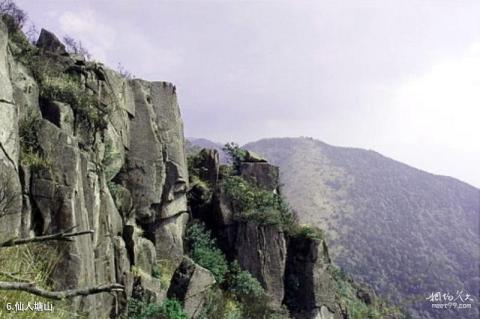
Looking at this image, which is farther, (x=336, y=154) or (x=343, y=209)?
(x=336, y=154)

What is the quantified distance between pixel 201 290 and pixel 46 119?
614cm

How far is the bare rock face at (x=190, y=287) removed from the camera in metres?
11.7

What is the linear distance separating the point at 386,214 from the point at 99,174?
104516 millimetres

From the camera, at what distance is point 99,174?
442 inches

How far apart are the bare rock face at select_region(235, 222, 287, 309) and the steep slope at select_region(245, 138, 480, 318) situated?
46498mm

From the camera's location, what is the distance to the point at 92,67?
42.9 ft

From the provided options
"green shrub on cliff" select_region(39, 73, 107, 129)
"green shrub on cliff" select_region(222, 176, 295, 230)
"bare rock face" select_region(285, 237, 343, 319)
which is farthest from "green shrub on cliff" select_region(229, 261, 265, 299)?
"green shrub on cliff" select_region(39, 73, 107, 129)

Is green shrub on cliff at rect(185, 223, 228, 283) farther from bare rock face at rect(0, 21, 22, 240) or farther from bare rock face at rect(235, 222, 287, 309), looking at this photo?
bare rock face at rect(0, 21, 22, 240)

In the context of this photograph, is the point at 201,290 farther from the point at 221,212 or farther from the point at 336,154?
the point at 336,154

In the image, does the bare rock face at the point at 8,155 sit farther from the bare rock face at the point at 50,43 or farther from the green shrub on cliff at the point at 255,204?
the green shrub on cliff at the point at 255,204

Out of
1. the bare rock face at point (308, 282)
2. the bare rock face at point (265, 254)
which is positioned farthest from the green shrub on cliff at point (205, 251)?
the bare rock face at point (308, 282)

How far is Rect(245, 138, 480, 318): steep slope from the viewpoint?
72875 mm

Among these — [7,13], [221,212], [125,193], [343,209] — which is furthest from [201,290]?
[343,209]

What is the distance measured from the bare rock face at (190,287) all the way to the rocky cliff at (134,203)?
3cm
